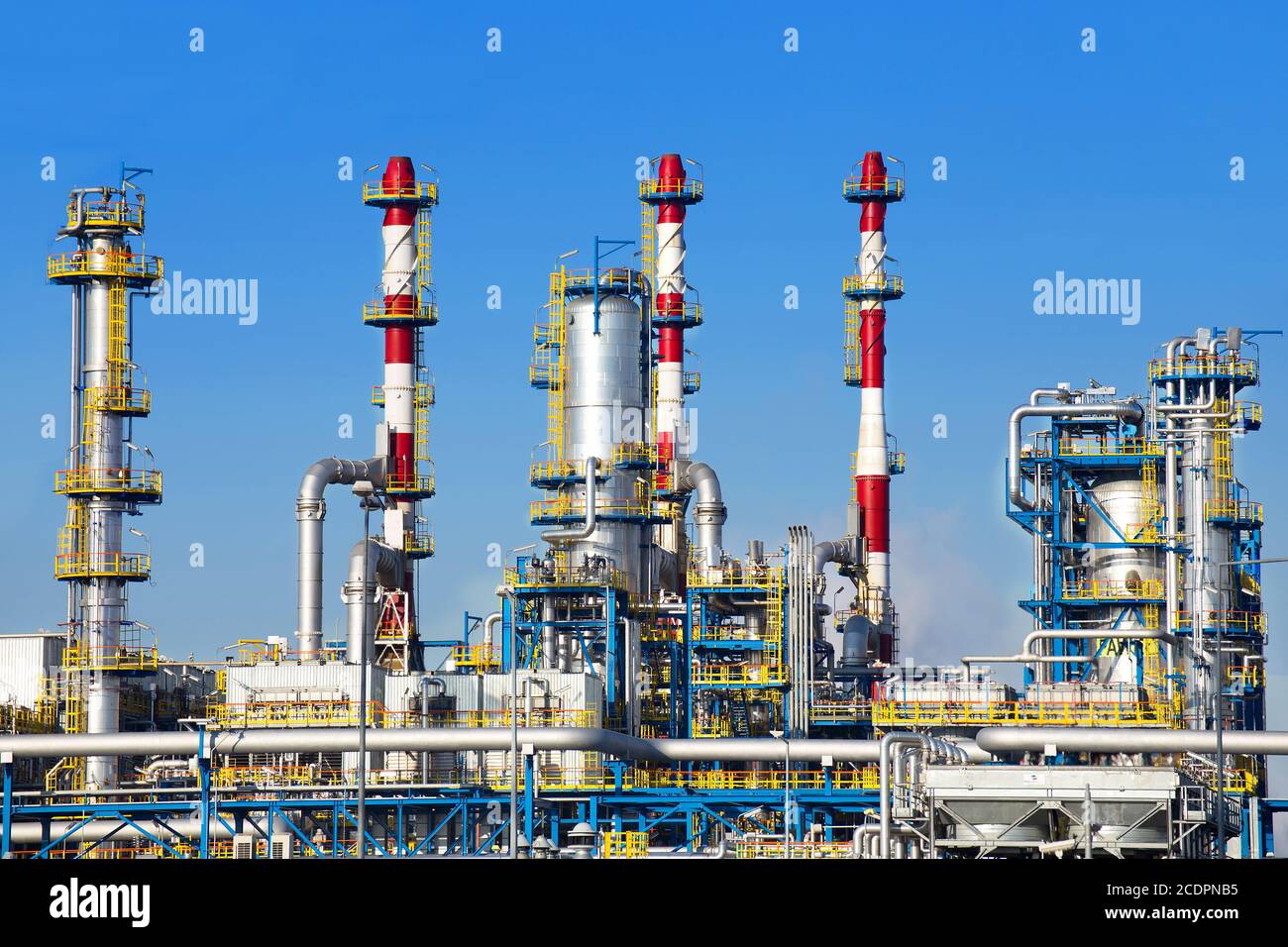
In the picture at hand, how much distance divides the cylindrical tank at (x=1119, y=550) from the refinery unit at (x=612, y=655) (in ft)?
0.33

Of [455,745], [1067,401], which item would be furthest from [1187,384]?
[455,745]

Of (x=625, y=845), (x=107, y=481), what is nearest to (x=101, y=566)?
(x=107, y=481)

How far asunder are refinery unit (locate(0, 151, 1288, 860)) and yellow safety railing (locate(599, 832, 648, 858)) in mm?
435

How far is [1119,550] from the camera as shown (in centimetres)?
7400

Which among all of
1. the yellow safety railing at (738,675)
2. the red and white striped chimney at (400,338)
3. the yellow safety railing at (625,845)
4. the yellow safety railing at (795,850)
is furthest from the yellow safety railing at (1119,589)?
the yellow safety railing at (795,850)

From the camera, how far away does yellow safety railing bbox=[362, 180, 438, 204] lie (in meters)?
75.2

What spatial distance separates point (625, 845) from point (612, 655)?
411 inches
